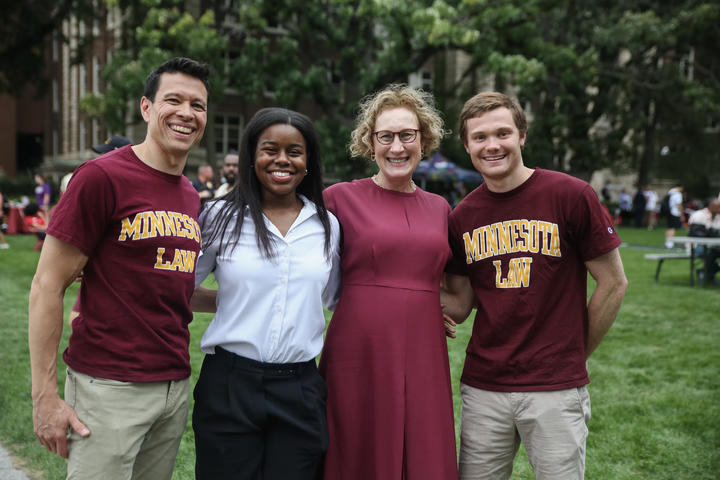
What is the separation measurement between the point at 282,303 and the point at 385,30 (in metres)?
17.1

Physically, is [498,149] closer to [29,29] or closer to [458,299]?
[458,299]

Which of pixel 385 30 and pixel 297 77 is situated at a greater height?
pixel 385 30

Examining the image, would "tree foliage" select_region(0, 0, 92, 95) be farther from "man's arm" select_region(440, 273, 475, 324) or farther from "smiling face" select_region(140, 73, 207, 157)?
"man's arm" select_region(440, 273, 475, 324)

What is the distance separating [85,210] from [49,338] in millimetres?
478

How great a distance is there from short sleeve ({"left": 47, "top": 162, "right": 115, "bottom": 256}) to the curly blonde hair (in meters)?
1.33

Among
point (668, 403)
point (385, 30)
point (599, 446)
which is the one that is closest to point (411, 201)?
point (599, 446)

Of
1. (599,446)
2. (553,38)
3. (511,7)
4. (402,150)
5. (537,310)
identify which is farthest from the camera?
(553,38)

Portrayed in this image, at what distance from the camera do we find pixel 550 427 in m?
2.75

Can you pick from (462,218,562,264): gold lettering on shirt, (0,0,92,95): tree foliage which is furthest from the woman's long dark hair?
(0,0,92,95): tree foliage

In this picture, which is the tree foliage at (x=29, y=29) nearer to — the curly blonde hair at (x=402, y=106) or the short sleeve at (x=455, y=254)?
the curly blonde hair at (x=402, y=106)

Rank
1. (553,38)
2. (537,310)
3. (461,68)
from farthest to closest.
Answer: (461,68), (553,38), (537,310)

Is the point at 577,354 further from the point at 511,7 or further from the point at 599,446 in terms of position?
the point at 511,7

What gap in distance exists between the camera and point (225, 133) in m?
31.6

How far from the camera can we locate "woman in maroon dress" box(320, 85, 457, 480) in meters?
2.82
